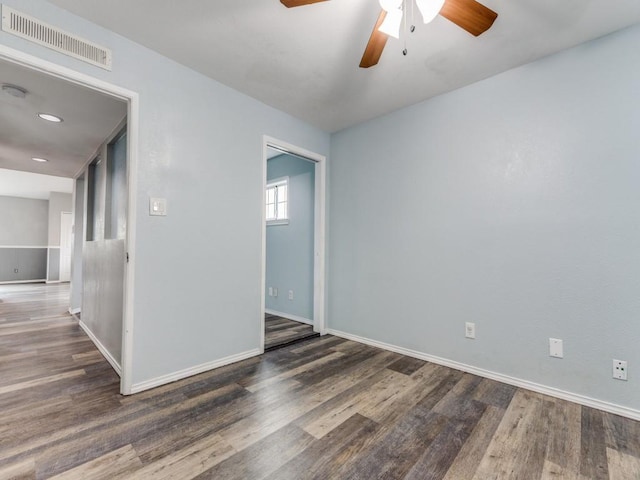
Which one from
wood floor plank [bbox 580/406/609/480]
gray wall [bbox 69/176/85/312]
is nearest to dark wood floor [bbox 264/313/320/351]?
wood floor plank [bbox 580/406/609/480]

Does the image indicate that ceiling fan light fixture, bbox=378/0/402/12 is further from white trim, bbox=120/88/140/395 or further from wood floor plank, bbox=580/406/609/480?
wood floor plank, bbox=580/406/609/480

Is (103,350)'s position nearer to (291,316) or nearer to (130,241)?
(130,241)

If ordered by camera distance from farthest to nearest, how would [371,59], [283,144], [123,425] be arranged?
[283,144]
[371,59]
[123,425]

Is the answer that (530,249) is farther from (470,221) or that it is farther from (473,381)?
(473,381)

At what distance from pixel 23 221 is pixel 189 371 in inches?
375

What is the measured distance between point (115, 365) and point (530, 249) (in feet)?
11.5

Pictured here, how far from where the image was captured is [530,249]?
2197mm

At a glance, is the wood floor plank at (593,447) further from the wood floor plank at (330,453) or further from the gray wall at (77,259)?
the gray wall at (77,259)

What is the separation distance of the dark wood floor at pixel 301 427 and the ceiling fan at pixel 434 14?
2.12m

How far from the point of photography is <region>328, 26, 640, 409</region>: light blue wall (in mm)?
1890

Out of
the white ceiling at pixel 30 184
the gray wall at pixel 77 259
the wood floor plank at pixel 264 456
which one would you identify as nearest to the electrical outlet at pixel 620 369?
the wood floor plank at pixel 264 456

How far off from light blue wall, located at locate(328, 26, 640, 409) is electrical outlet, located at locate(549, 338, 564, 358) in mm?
35

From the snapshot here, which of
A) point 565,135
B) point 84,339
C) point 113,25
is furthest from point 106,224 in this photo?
point 565,135

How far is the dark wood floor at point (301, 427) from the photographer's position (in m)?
1.37
